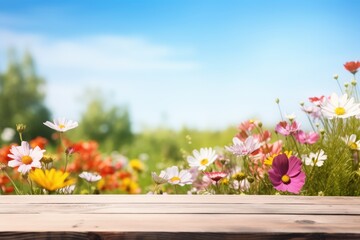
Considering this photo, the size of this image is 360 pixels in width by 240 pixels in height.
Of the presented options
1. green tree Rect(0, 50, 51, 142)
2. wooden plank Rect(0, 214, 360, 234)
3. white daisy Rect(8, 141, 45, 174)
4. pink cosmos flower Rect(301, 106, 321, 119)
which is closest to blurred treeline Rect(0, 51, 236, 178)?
green tree Rect(0, 50, 51, 142)

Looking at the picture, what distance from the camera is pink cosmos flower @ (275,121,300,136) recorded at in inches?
80.6

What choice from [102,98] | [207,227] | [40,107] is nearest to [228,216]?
[207,227]

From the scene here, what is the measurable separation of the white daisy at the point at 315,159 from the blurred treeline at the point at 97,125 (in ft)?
11.1

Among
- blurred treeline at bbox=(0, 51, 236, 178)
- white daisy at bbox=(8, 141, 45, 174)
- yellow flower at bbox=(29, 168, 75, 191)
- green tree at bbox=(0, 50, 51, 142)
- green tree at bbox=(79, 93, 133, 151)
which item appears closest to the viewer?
yellow flower at bbox=(29, 168, 75, 191)

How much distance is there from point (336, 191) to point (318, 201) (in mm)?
440

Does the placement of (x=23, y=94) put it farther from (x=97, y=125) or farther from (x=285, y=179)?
(x=285, y=179)

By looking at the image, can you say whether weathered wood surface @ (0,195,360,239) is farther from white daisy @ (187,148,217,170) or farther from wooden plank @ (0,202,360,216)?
white daisy @ (187,148,217,170)

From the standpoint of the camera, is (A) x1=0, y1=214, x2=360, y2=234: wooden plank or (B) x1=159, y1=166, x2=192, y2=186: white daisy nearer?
(A) x1=0, y1=214, x2=360, y2=234: wooden plank

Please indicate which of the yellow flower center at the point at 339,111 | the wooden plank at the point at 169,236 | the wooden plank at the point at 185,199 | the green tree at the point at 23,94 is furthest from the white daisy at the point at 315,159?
the green tree at the point at 23,94

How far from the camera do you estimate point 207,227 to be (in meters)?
1.29

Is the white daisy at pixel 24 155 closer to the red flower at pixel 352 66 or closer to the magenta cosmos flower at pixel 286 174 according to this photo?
the magenta cosmos flower at pixel 286 174

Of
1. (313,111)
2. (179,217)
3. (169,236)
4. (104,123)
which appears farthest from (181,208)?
(104,123)

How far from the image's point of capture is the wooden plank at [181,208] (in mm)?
1437

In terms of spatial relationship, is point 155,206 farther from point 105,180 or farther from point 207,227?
point 105,180
